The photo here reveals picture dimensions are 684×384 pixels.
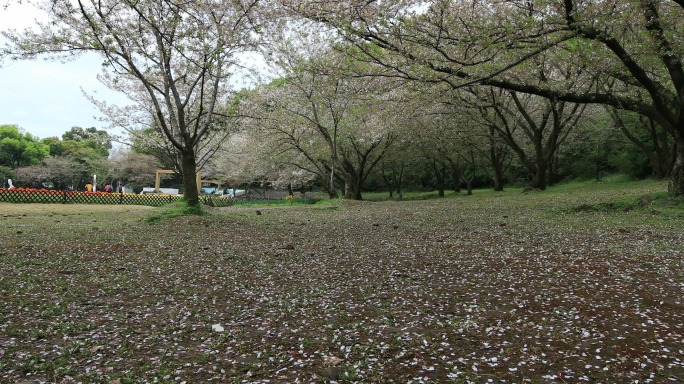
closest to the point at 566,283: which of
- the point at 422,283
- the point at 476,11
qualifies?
the point at 422,283

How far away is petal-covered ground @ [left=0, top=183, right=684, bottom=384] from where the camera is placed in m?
3.74

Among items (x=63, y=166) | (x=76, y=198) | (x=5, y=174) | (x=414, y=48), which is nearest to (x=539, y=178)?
(x=414, y=48)

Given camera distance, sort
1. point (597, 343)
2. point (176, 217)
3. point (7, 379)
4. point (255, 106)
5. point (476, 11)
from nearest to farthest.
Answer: point (7, 379)
point (597, 343)
point (476, 11)
point (176, 217)
point (255, 106)

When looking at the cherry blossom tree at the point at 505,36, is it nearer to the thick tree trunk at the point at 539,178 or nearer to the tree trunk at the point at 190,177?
the tree trunk at the point at 190,177

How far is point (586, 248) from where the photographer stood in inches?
345

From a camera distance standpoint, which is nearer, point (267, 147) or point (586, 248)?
point (586, 248)

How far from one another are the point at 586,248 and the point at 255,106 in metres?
Result: 17.9

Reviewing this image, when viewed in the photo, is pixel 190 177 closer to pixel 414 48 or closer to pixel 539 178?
pixel 414 48

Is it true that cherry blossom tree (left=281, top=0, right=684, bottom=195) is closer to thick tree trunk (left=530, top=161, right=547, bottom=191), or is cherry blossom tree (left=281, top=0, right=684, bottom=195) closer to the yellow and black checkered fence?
thick tree trunk (left=530, top=161, right=547, bottom=191)

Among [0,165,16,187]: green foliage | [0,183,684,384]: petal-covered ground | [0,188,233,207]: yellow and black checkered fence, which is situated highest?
[0,165,16,187]: green foliage

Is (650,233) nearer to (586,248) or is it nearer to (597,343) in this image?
(586,248)

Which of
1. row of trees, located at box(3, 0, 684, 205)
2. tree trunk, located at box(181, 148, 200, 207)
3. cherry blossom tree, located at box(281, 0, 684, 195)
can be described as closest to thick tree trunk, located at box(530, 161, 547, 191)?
row of trees, located at box(3, 0, 684, 205)

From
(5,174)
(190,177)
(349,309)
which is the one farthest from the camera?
(5,174)

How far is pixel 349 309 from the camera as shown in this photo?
5426 millimetres
